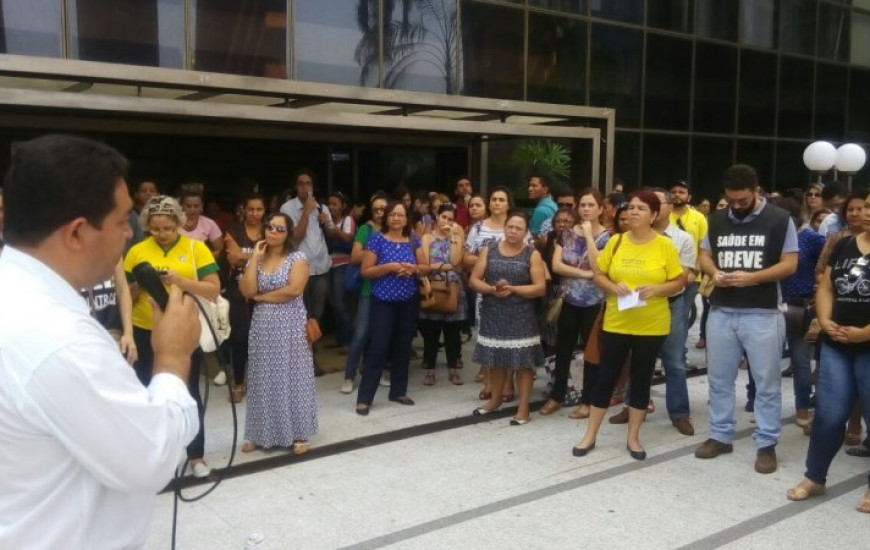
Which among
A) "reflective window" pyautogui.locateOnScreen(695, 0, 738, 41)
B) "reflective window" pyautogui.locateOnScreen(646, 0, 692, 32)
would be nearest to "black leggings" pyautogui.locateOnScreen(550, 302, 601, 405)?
"reflective window" pyautogui.locateOnScreen(646, 0, 692, 32)

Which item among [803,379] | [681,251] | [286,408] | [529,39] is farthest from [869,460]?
[529,39]

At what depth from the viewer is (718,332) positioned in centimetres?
535

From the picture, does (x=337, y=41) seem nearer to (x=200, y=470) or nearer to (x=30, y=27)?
(x=30, y=27)

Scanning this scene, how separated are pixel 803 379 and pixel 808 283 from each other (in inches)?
29.5

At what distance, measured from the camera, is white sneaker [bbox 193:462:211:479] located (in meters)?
4.99

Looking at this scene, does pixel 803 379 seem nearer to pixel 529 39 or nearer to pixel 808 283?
pixel 808 283

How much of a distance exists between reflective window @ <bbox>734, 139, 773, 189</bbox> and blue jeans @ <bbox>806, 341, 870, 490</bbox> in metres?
13.0

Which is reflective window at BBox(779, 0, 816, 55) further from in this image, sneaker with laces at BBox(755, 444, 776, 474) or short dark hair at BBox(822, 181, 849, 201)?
sneaker with laces at BBox(755, 444, 776, 474)

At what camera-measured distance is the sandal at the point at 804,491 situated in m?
4.68

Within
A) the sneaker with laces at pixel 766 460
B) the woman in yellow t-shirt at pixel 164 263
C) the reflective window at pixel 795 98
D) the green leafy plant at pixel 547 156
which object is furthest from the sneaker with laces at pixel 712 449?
the reflective window at pixel 795 98

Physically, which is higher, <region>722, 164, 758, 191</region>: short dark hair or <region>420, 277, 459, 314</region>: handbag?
<region>722, 164, 758, 191</region>: short dark hair

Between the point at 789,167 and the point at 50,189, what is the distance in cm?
1857

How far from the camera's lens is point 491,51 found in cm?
1267

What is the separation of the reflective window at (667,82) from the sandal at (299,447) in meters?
11.6
